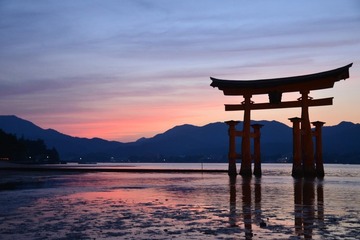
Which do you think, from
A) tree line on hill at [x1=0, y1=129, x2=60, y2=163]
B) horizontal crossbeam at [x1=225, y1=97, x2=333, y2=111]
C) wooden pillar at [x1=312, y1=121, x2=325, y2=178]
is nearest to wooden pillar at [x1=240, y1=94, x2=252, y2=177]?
horizontal crossbeam at [x1=225, y1=97, x2=333, y2=111]

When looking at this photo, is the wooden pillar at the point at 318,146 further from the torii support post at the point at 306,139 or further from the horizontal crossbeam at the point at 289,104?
the horizontal crossbeam at the point at 289,104

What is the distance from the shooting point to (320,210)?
50.8 ft

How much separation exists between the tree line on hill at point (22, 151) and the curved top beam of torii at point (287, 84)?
84.7 m

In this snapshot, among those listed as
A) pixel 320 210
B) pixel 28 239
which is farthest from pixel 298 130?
pixel 28 239

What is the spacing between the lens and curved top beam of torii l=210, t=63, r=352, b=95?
36.2 m

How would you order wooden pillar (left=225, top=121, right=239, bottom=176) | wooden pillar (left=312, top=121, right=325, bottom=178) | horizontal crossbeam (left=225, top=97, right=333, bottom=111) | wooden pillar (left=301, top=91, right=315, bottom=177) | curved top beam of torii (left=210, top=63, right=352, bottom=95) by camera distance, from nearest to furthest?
1. curved top beam of torii (left=210, top=63, right=352, bottom=95)
2. horizontal crossbeam (left=225, top=97, right=333, bottom=111)
3. wooden pillar (left=301, top=91, right=315, bottom=177)
4. wooden pillar (left=225, top=121, right=239, bottom=176)
5. wooden pillar (left=312, top=121, right=325, bottom=178)

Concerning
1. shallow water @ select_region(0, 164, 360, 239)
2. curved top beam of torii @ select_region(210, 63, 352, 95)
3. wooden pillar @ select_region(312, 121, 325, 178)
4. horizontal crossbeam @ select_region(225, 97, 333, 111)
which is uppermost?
curved top beam of torii @ select_region(210, 63, 352, 95)

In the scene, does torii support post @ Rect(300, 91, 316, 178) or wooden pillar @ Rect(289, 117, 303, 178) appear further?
wooden pillar @ Rect(289, 117, 303, 178)

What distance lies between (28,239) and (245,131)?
109ft

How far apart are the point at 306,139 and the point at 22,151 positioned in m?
104

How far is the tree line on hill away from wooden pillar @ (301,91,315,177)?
8899cm

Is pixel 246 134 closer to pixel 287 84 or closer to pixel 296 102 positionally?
pixel 296 102

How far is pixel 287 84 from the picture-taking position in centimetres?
3875

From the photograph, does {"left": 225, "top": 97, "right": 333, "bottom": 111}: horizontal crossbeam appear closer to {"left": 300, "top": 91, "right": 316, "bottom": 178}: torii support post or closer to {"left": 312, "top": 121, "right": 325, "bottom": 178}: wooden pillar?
{"left": 300, "top": 91, "right": 316, "bottom": 178}: torii support post
